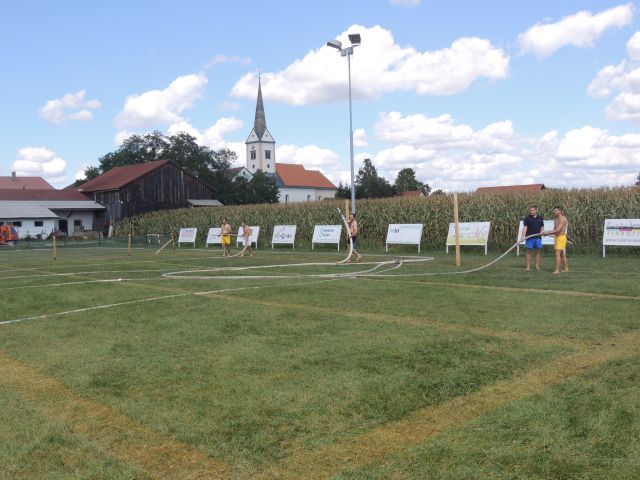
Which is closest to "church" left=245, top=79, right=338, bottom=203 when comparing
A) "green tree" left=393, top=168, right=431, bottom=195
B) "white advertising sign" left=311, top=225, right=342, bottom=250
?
"green tree" left=393, top=168, right=431, bottom=195

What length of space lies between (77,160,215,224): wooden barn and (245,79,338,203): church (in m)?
61.6

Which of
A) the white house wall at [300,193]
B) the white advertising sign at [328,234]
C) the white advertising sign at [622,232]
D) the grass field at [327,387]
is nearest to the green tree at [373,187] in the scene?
the white house wall at [300,193]

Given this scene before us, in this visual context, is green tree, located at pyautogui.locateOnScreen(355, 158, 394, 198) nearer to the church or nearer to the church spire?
the church

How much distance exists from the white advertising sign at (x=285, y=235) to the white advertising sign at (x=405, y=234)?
7003mm

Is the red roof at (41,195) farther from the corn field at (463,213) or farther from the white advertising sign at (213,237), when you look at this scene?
the white advertising sign at (213,237)

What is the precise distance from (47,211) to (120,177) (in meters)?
9.17

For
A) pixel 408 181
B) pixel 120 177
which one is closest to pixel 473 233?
pixel 120 177

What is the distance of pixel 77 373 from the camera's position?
676 cm

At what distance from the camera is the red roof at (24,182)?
109 m

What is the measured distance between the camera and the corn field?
25.3 meters

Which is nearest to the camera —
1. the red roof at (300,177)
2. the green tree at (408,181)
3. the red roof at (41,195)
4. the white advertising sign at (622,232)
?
the white advertising sign at (622,232)

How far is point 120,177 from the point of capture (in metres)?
71.2

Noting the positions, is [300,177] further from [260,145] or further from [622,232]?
[622,232]

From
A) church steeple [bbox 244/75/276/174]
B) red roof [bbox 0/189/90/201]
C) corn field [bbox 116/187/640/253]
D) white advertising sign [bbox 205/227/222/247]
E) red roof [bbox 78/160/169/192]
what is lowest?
white advertising sign [bbox 205/227/222/247]
